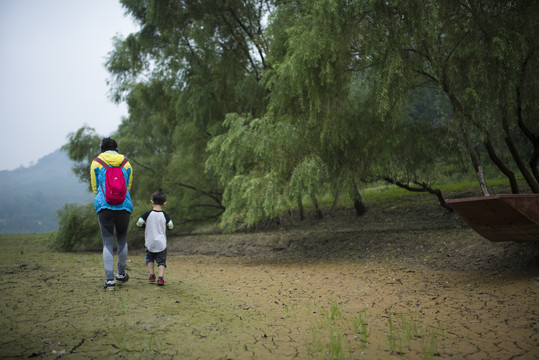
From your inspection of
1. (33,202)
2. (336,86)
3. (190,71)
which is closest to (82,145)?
(190,71)

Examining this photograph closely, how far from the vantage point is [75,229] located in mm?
14734

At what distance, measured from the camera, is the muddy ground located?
306 cm

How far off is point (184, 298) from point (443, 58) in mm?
6909

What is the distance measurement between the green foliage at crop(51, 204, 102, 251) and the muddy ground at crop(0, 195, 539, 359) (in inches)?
326

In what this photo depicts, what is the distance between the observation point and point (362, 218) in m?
12.3

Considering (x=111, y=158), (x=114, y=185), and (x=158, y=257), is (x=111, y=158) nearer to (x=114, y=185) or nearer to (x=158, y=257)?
(x=114, y=185)

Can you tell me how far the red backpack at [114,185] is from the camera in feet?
14.9

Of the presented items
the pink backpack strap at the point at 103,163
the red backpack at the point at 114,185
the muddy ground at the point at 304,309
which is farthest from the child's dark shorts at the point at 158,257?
the pink backpack strap at the point at 103,163

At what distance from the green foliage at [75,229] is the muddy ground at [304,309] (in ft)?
27.1

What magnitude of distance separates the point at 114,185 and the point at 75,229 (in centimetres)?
1196

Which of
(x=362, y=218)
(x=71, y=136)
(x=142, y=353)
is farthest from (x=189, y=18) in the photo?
(x=142, y=353)

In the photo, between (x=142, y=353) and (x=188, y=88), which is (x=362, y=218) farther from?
(x=142, y=353)

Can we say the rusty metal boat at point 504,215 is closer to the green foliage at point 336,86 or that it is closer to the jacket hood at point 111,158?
the green foliage at point 336,86

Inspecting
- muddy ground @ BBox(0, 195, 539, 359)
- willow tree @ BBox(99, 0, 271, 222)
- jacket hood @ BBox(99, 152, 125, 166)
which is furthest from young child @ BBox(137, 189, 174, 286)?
willow tree @ BBox(99, 0, 271, 222)
